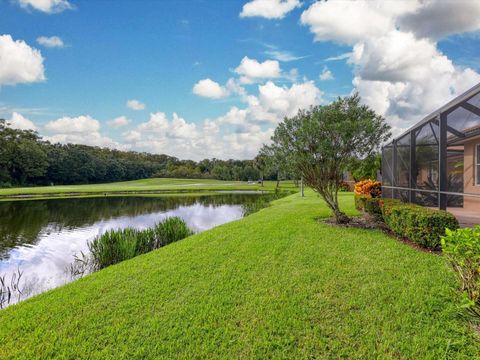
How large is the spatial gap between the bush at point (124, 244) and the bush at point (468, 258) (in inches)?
285

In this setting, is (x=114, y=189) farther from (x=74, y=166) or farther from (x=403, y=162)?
(x=403, y=162)

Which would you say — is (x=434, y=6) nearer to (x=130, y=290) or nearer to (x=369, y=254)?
(x=369, y=254)

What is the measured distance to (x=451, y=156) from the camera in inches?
261

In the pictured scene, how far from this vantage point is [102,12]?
12859 mm

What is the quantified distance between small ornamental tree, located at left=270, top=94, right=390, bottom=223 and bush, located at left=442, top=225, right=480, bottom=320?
17.5 ft

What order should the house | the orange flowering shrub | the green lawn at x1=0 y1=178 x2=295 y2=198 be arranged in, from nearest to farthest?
the house < the orange flowering shrub < the green lawn at x1=0 y1=178 x2=295 y2=198

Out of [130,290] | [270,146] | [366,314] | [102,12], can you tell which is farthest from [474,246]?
[102,12]

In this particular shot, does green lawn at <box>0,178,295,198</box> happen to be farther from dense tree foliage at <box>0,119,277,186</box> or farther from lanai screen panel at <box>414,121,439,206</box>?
lanai screen panel at <box>414,121,439,206</box>

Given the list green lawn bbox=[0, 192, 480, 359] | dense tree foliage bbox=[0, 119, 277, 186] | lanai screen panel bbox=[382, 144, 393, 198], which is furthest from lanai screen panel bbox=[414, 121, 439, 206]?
dense tree foliage bbox=[0, 119, 277, 186]

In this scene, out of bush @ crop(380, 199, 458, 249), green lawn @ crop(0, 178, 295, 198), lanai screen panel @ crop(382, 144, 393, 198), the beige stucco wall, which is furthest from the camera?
green lawn @ crop(0, 178, 295, 198)

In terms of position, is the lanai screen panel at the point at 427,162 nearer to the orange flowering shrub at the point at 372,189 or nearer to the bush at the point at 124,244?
the orange flowering shrub at the point at 372,189

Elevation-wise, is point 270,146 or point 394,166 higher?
point 270,146

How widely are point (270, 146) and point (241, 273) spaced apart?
542cm

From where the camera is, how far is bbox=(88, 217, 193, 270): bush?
299 inches
